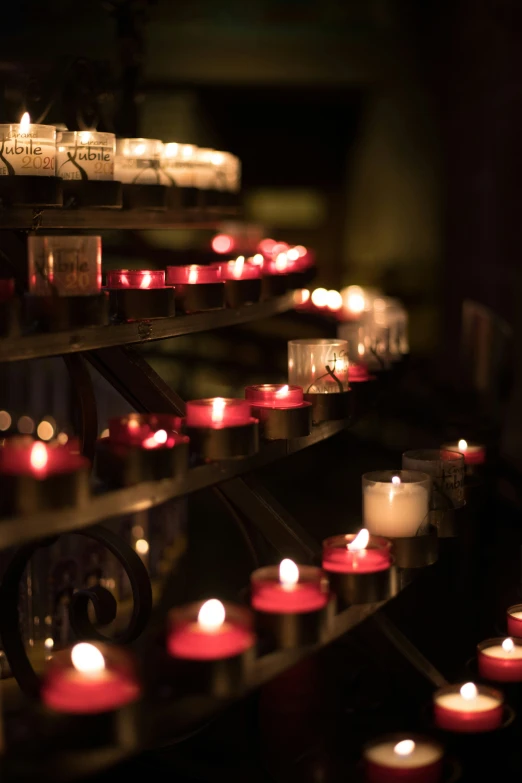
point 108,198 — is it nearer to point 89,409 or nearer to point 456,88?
point 89,409

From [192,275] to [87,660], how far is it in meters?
0.56

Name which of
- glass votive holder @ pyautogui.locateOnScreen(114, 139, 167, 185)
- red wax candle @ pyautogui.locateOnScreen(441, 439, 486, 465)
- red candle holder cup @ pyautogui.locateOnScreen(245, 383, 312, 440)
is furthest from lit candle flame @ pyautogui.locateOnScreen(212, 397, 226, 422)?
red wax candle @ pyautogui.locateOnScreen(441, 439, 486, 465)

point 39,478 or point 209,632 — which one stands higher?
point 39,478

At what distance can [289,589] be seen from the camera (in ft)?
4.00

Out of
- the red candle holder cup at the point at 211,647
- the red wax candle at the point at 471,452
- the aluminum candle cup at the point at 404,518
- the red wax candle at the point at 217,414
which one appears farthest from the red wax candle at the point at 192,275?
the red wax candle at the point at 471,452

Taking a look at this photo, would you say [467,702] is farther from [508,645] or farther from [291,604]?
[291,604]

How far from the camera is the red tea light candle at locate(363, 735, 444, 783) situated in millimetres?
1341

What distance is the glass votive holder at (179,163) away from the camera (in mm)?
1689

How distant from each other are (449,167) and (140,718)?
14.1 feet

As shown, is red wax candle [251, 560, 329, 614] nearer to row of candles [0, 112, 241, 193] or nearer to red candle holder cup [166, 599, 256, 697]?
red candle holder cup [166, 599, 256, 697]

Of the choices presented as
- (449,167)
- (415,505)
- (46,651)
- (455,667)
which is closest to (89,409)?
(415,505)

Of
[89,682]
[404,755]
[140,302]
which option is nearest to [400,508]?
[404,755]

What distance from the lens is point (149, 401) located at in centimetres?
139

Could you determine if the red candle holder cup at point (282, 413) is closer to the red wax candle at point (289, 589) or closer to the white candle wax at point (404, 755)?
the red wax candle at point (289, 589)
